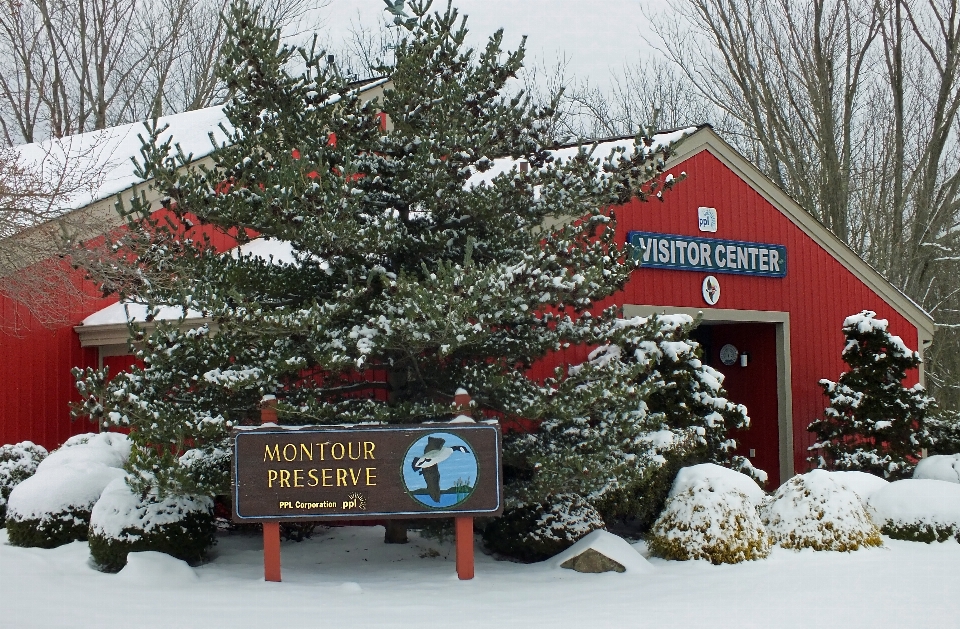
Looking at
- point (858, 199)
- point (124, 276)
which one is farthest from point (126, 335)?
point (858, 199)

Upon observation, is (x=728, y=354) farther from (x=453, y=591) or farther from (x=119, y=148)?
(x=119, y=148)

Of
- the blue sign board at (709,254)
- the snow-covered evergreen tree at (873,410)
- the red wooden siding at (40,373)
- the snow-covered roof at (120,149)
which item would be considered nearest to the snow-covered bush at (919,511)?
the snow-covered evergreen tree at (873,410)

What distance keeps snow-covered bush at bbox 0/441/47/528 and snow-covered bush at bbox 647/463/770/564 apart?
23.2 ft

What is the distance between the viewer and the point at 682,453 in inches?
423

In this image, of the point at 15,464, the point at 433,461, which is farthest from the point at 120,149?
the point at 433,461

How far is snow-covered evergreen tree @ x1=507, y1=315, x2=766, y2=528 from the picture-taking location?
895 centimetres

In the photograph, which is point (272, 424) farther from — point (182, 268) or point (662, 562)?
point (662, 562)

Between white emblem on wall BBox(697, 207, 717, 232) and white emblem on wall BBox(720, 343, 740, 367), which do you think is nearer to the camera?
white emblem on wall BBox(697, 207, 717, 232)

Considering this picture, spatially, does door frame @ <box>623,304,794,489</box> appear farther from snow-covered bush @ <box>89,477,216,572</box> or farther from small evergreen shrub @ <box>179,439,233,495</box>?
snow-covered bush @ <box>89,477,216,572</box>

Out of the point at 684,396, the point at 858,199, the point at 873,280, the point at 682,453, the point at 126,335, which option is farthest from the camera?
the point at 858,199

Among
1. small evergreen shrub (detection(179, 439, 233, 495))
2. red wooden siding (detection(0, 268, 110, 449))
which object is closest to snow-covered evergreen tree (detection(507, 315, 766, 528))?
small evergreen shrub (detection(179, 439, 233, 495))

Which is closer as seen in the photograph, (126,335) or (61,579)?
(61,579)

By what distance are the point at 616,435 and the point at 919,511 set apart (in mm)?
3725

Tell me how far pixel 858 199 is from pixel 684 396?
17.8m
